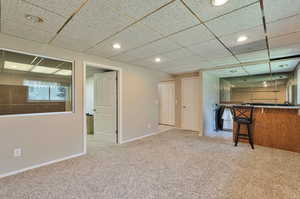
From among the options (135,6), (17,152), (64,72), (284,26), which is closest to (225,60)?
(284,26)

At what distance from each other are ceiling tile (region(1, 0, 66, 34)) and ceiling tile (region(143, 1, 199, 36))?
1.16 m

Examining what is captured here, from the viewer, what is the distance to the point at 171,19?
1.80 meters

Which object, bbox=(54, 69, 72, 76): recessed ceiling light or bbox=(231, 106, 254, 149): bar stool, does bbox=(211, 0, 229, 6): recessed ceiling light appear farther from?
bbox=(231, 106, 254, 149): bar stool

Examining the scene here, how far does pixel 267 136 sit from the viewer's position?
358 centimetres

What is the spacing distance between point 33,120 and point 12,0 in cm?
185

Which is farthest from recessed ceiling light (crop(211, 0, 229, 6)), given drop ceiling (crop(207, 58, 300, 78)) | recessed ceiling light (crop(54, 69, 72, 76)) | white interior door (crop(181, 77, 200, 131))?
white interior door (crop(181, 77, 200, 131))

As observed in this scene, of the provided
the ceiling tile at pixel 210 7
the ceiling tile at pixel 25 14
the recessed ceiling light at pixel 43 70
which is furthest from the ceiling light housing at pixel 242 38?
the recessed ceiling light at pixel 43 70

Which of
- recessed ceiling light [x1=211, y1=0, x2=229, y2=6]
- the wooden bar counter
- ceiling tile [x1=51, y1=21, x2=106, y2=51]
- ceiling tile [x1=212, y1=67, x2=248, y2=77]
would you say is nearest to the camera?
recessed ceiling light [x1=211, y1=0, x2=229, y2=6]

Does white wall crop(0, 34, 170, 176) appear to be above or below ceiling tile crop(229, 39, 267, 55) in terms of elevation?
below

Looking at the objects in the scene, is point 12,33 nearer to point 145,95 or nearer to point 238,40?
point 145,95

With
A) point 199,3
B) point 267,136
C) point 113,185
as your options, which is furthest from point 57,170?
point 267,136

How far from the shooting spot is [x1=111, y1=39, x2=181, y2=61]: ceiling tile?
2.58 m

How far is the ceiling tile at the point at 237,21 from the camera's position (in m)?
1.64

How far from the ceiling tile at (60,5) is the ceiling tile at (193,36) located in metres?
1.39
